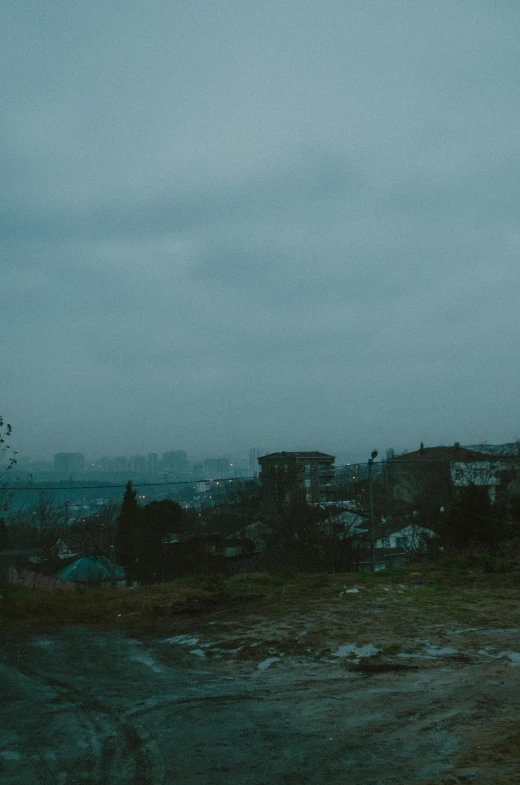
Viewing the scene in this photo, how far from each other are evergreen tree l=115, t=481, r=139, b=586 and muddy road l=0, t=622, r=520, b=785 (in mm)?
8727

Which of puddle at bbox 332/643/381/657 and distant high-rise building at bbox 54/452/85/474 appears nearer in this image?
puddle at bbox 332/643/381/657

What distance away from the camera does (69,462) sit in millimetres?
27438

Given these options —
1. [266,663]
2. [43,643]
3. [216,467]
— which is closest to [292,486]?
[43,643]

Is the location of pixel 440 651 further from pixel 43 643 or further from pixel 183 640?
pixel 43 643

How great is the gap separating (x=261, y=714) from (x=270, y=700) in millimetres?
385

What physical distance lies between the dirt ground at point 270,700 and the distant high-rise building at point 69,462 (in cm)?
1694

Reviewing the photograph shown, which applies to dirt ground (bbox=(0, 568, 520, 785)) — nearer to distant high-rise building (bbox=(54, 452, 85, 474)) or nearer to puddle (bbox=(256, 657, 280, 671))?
puddle (bbox=(256, 657, 280, 671))

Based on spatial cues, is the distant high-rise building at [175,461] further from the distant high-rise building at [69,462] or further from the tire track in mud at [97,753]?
the tire track in mud at [97,753]

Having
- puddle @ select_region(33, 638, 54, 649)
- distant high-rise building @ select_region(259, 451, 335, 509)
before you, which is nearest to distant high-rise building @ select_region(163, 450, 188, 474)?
distant high-rise building @ select_region(259, 451, 335, 509)

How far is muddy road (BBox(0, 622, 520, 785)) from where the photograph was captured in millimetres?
3850

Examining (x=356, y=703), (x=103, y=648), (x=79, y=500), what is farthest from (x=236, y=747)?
(x=79, y=500)

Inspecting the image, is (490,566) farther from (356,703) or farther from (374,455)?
(356,703)

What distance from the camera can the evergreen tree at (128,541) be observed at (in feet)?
53.8

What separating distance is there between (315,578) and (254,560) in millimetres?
5194
